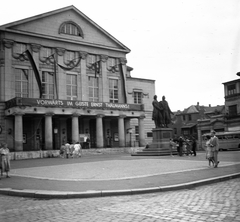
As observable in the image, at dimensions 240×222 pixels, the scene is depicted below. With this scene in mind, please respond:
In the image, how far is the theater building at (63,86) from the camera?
3991 centimetres

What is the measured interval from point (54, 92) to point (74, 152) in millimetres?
15204

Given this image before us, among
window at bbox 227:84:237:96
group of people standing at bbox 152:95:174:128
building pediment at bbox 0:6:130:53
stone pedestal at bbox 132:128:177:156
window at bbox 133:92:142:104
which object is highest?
building pediment at bbox 0:6:130:53

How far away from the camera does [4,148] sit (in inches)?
597

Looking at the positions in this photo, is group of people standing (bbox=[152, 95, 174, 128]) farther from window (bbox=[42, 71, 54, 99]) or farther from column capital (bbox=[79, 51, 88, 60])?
column capital (bbox=[79, 51, 88, 60])

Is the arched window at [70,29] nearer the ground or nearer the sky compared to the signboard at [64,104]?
nearer the sky

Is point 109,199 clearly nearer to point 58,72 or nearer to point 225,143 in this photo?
point 58,72

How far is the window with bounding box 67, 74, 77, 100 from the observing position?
47.5 metres

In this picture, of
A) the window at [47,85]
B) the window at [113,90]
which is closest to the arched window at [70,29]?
the window at [47,85]

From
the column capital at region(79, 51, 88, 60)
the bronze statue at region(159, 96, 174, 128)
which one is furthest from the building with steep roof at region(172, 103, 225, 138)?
the bronze statue at region(159, 96, 174, 128)

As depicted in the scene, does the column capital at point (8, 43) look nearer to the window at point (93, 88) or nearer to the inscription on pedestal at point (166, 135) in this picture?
the window at point (93, 88)

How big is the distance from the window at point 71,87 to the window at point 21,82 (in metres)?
A: 6.67

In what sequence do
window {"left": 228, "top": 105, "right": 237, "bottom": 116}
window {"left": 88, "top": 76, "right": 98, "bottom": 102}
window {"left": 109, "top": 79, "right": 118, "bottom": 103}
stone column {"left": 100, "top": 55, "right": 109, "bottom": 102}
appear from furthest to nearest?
window {"left": 228, "top": 105, "right": 237, "bottom": 116}, window {"left": 109, "top": 79, "right": 118, "bottom": 103}, stone column {"left": 100, "top": 55, "right": 109, "bottom": 102}, window {"left": 88, "top": 76, "right": 98, "bottom": 102}

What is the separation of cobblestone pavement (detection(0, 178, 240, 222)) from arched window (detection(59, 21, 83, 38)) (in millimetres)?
41458

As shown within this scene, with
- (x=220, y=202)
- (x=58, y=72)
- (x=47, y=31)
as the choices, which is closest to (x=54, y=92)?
(x=58, y=72)
